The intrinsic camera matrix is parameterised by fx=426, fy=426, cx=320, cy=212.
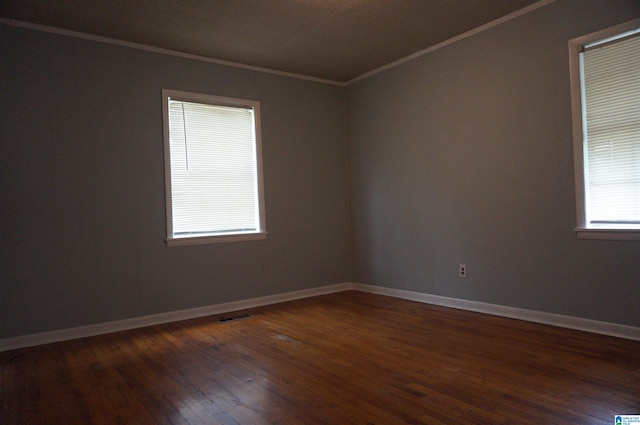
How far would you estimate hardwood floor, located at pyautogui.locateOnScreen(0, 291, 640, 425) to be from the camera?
2.31 m

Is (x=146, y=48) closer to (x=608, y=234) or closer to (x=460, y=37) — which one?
(x=460, y=37)

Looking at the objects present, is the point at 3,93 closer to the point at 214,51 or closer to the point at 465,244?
the point at 214,51

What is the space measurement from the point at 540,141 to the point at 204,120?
349 centimetres

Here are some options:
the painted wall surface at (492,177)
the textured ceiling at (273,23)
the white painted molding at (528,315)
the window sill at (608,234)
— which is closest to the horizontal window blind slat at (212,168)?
the textured ceiling at (273,23)

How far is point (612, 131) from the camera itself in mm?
3434

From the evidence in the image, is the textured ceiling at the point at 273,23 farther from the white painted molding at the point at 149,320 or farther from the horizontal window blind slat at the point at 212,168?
the white painted molding at the point at 149,320

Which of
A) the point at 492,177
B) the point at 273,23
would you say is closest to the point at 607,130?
the point at 492,177

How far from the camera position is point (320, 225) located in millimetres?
5793

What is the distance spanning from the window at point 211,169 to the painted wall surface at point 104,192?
0.38 ft

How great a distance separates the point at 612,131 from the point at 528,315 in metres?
1.74

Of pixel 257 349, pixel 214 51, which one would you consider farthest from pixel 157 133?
pixel 257 349

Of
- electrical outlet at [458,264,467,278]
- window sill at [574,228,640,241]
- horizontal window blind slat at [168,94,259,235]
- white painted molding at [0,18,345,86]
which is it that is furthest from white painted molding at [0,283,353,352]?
window sill at [574,228,640,241]

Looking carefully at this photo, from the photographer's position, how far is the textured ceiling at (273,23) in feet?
12.0

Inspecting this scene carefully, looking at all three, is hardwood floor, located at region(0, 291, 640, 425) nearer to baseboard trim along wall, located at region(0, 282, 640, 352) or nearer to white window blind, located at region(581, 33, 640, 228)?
baseboard trim along wall, located at region(0, 282, 640, 352)
